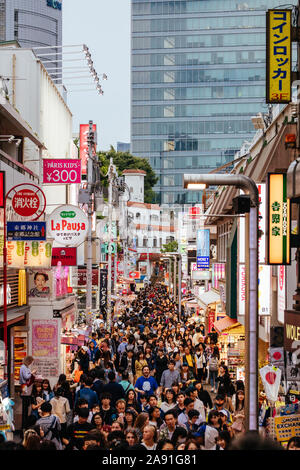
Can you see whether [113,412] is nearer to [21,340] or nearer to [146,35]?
[21,340]

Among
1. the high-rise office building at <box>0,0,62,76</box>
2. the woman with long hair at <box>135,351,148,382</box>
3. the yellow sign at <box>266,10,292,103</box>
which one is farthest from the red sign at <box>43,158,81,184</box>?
the high-rise office building at <box>0,0,62,76</box>

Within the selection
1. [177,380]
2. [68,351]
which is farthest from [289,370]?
[68,351]

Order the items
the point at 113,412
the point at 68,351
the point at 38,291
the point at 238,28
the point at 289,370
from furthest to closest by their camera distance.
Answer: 1. the point at 238,28
2. the point at 68,351
3. the point at 38,291
4. the point at 289,370
5. the point at 113,412

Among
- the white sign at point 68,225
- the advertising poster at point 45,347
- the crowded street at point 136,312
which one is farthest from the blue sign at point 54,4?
the advertising poster at point 45,347

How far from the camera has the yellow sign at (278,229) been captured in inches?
608

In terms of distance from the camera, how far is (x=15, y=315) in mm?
20656

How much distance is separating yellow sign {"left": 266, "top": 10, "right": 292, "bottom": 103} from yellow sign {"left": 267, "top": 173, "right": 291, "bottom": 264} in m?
2.26

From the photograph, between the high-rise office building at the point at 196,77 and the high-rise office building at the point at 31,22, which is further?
the high-rise office building at the point at 31,22

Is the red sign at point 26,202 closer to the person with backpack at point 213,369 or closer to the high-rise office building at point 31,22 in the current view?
the person with backpack at point 213,369

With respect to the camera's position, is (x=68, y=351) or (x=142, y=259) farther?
(x=142, y=259)

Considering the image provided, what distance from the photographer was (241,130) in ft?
461

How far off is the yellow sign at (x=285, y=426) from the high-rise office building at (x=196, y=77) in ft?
424

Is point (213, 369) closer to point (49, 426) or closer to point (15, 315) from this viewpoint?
point (15, 315)

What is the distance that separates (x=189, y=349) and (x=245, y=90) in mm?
122121
